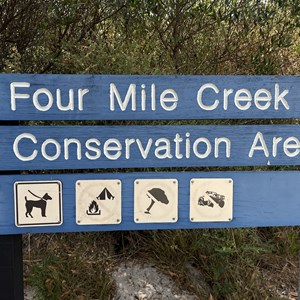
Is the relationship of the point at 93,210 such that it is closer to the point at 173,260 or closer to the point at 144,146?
the point at 144,146

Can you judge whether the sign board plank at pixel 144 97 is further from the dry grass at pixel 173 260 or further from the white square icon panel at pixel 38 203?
the dry grass at pixel 173 260

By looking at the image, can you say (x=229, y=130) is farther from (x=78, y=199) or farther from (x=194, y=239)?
(x=194, y=239)

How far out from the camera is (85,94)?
201cm

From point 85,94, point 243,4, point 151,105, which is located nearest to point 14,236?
point 85,94

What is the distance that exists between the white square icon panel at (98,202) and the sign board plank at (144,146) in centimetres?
9

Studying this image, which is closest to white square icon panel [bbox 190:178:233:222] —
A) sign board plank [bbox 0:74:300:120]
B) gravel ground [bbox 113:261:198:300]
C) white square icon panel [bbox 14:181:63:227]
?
sign board plank [bbox 0:74:300:120]

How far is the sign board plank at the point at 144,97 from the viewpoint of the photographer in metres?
1.98

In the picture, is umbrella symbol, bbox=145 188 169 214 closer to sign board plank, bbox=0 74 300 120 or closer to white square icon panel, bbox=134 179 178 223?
white square icon panel, bbox=134 179 178 223

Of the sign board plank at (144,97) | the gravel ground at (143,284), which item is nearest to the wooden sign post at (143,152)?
the sign board plank at (144,97)

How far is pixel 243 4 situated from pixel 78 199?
2.80 meters

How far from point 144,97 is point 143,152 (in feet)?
0.81

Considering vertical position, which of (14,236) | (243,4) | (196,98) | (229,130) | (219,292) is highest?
(243,4)

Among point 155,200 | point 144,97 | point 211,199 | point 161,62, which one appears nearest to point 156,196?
point 155,200

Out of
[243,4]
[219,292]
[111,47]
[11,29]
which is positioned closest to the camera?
Answer: [219,292]
